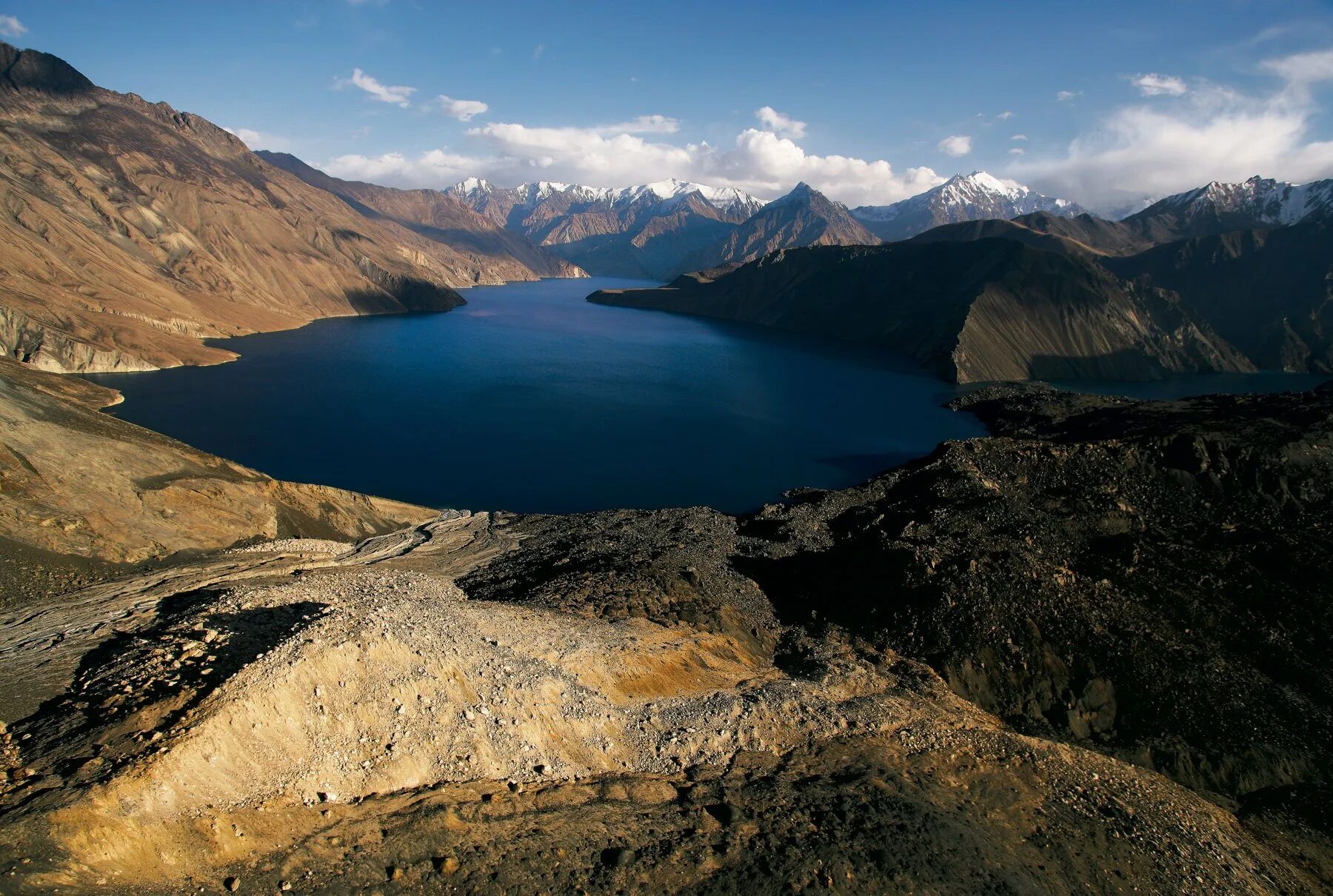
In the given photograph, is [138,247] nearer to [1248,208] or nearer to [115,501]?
[115,501]

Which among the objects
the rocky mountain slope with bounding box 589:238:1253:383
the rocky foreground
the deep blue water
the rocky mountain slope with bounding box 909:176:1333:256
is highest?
the rocky mountain slope with bounding box 909:176:1333:256

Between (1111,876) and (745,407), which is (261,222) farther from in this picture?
(1111,876)

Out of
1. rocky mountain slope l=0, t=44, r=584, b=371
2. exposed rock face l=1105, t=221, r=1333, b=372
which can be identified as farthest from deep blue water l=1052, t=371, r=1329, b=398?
rocky mountain slope l=0, t=44, r=584, b=371

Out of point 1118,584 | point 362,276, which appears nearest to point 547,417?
point 1118,584

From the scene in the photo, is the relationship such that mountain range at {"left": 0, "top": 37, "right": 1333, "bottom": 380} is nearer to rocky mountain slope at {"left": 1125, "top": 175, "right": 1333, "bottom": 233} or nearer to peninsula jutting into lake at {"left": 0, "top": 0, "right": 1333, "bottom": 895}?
rocky mountain slope at {"left": 1125, "top": 175, "right": 1333, "bottom": 233}

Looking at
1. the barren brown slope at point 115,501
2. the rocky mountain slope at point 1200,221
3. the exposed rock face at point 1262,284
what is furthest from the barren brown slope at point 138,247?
the exposed rock face at point 1262,284
